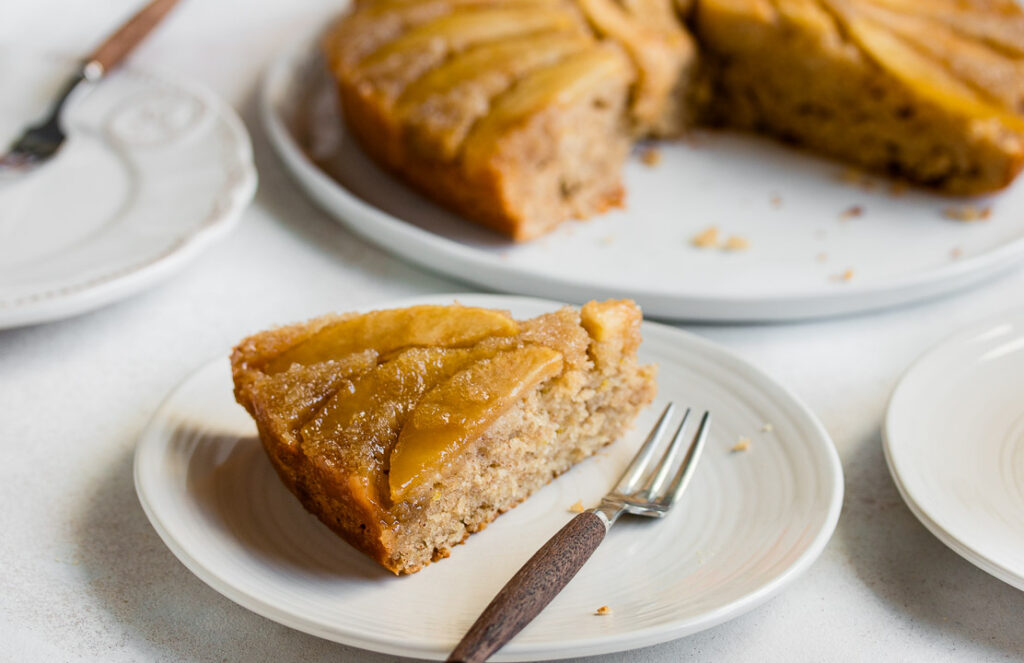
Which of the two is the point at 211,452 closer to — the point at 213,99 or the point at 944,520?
the point at 944,520

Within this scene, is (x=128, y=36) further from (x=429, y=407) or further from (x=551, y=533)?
(x=551, y=533)

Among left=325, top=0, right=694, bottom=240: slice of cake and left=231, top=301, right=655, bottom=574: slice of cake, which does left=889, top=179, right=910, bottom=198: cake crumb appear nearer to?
left=325, top=0, right=694, bottom=240: slice of cake

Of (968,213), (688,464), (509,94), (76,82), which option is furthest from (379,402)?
(968,213)

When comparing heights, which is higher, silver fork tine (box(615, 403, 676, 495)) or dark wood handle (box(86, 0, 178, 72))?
dark wood handle (box(86, 0, 178, 72))

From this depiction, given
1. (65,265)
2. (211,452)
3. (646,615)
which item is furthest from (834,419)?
(65,265)

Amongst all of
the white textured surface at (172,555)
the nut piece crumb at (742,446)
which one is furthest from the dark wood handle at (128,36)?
the nut piece crumb at (742,446)

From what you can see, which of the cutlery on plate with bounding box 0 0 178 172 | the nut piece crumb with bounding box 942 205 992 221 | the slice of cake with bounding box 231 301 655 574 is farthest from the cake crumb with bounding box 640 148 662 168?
the cutlery on plate with bounding box 0 0 178 172

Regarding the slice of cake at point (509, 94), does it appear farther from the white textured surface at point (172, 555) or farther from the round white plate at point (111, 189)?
the round white plate at point (111, 189)
